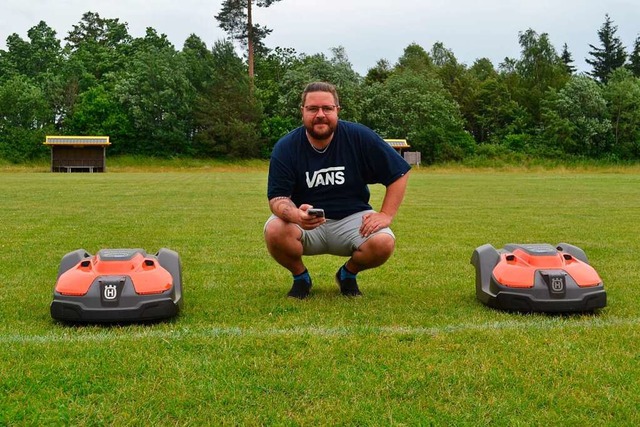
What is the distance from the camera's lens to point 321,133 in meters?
4.94

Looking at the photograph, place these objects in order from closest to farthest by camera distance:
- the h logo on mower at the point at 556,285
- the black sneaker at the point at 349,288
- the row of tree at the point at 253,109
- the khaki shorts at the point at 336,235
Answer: the h logo on mower at the point at 556,285, the khaki shorts at the point at 336,235, the black sneaker at the point at 349,288, the row of tree at the point at 253,109

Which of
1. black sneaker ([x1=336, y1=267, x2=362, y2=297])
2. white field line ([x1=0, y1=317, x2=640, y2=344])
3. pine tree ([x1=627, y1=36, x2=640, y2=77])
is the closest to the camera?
white field line ([x1=0, y1=317, x2=640, y2=344])

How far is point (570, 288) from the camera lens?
173 inches

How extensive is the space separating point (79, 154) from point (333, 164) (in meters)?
45.8

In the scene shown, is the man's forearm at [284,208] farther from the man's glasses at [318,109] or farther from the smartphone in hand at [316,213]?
the man's glasses at [318,109]

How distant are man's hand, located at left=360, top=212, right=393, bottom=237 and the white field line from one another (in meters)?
0.94

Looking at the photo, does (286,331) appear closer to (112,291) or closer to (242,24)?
(112,291)

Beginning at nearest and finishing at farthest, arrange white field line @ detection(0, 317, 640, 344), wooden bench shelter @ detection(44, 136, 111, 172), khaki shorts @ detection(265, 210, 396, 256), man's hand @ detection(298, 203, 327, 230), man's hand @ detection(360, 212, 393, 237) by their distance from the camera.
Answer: white field line @ detection(0, 317, 640, 344), man's hand @ detection(298, 203, 327, 230), man's hand @ detection(360, 212, 393, 237), khaki shorts @ detection(265, 210, 396, 256), wooden bench shelter @ detection(44, 136, 111, 172)

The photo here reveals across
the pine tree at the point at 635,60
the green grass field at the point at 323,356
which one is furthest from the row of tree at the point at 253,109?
the green grass field at the point at 323,356

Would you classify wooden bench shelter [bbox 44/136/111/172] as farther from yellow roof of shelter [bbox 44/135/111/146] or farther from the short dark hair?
the short dark hair

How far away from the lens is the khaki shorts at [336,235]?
516 cm

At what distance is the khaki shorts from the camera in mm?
5160

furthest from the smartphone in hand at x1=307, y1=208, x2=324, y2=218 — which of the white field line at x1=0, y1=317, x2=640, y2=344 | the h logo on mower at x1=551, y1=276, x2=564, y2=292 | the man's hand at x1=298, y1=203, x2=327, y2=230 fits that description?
the h logo on mower at x1=551, y1=276, x2=564, y2=292

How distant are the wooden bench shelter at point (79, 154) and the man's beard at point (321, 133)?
44249 mm
